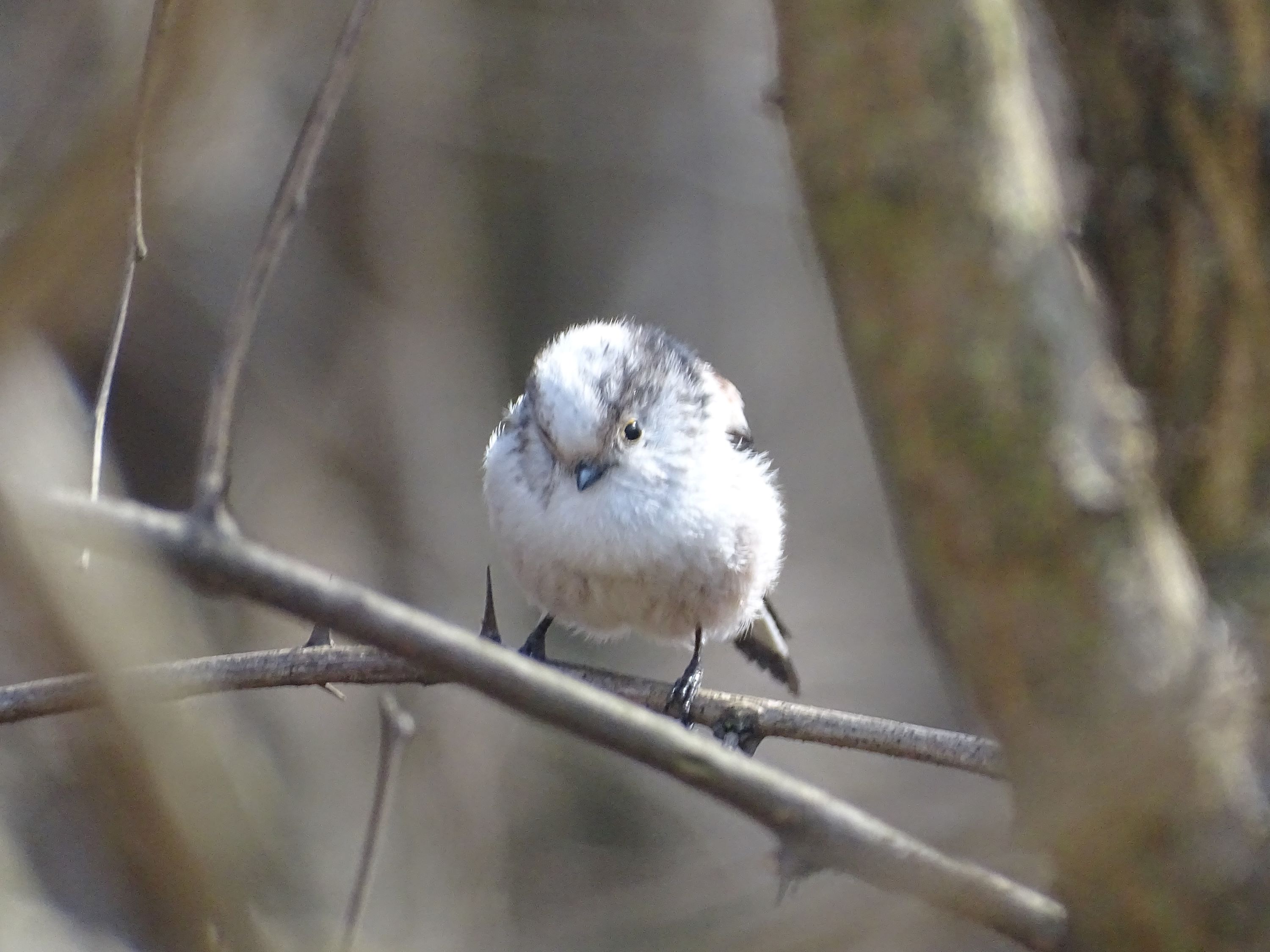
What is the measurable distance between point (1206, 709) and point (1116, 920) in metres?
0.20

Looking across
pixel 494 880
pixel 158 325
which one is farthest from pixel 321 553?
pixel 494 880

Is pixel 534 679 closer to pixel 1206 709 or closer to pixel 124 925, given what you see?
pixel 1206 709

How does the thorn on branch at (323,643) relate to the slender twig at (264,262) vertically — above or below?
below

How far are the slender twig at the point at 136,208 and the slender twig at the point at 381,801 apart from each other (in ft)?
2.65

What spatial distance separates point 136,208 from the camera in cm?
153

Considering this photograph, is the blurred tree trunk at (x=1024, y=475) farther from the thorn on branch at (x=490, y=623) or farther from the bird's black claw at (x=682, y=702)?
the bird's black claw at (x=682, y=702)

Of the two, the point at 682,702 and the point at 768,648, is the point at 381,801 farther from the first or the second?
the point at 768,648

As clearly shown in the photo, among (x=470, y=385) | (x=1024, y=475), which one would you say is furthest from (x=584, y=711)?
(x=470, y=385)

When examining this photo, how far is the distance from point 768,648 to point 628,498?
1083 mm

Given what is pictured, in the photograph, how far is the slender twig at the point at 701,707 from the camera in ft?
7.29

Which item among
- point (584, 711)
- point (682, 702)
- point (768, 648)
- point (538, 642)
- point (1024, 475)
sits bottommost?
point (768, 648)

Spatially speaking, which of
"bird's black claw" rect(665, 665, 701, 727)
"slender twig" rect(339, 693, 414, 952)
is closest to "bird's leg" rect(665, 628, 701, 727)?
"bird's black claw" rect(665, 665, 701, 727)

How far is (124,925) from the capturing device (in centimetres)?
438

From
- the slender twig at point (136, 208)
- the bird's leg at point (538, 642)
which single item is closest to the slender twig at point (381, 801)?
the slender twig at point (136, 208)
